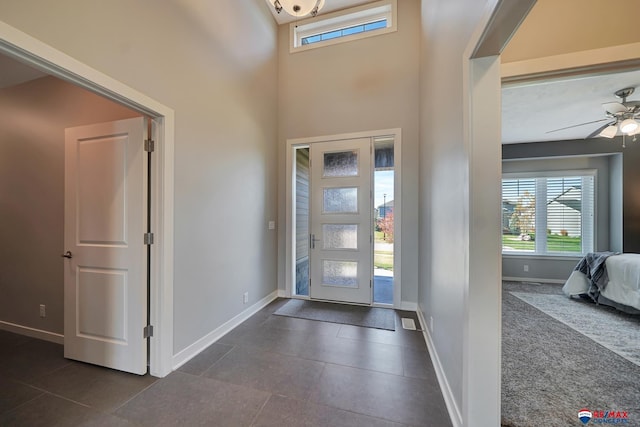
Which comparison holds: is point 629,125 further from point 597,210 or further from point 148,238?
point 148,238

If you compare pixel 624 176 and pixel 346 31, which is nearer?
pixel 346 31

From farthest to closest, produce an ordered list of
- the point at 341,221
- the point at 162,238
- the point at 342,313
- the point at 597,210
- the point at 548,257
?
the point at 548,257 < the point at 597,210 < the point at 341,221 < the point at 342,313 < the point at 162,238

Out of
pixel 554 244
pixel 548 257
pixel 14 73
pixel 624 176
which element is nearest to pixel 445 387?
pixel 14 73

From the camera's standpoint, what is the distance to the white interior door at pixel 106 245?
6.09 ft

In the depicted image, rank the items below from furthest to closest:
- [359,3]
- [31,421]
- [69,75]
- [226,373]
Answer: [359,3], [226,373], [31,421], [69,75]

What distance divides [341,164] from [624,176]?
17.4 ft

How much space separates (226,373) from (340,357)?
0.97 metres

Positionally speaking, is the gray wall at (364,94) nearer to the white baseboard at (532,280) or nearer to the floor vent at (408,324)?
the floor vent at (408,324)

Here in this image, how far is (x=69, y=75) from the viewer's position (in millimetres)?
1322

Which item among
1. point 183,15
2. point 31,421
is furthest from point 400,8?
point 31,421

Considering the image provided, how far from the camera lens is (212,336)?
2346 millimetres

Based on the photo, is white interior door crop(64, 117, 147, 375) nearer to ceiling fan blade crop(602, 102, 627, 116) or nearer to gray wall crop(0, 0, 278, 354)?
gray wall crop(0, 0, 278, 354)

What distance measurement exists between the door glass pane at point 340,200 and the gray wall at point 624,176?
174 inches

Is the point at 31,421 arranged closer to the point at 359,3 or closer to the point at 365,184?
the point at 365,184
